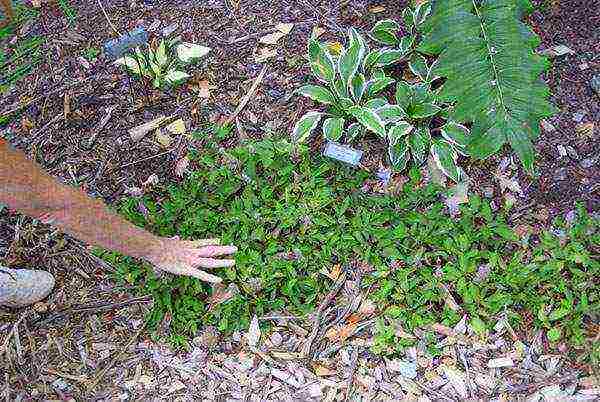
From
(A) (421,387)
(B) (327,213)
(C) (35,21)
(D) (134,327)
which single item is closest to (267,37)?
(B) (327,213)

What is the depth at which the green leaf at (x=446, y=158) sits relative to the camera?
→ 8.94 ft

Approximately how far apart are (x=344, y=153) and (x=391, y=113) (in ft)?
0.87

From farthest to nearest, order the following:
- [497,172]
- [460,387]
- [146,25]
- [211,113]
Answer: [146,25]
[211,113]
[497,172]
[460,387]

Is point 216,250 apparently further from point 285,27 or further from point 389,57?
point 285,27

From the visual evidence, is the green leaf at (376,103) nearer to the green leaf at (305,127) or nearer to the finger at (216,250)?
the green leaf at (305,127)

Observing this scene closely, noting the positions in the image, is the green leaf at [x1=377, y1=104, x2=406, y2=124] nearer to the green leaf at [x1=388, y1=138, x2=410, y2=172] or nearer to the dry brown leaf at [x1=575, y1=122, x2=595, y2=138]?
the green leaf at [x1=388, y1=138, x2=410, y2=172]

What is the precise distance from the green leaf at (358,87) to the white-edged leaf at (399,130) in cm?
23

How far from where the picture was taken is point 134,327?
264cm

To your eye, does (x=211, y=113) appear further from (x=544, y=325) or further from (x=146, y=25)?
(x=544, y=325)

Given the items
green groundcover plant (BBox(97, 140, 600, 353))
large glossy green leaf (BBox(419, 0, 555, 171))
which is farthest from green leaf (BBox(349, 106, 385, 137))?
large glossy green leaf (BBox(419, 0, 555, 171))

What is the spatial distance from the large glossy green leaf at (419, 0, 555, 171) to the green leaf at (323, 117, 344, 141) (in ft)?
1.93

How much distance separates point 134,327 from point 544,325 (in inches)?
62.6

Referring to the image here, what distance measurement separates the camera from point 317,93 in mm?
2898

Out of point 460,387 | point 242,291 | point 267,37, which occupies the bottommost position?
point 460,387
